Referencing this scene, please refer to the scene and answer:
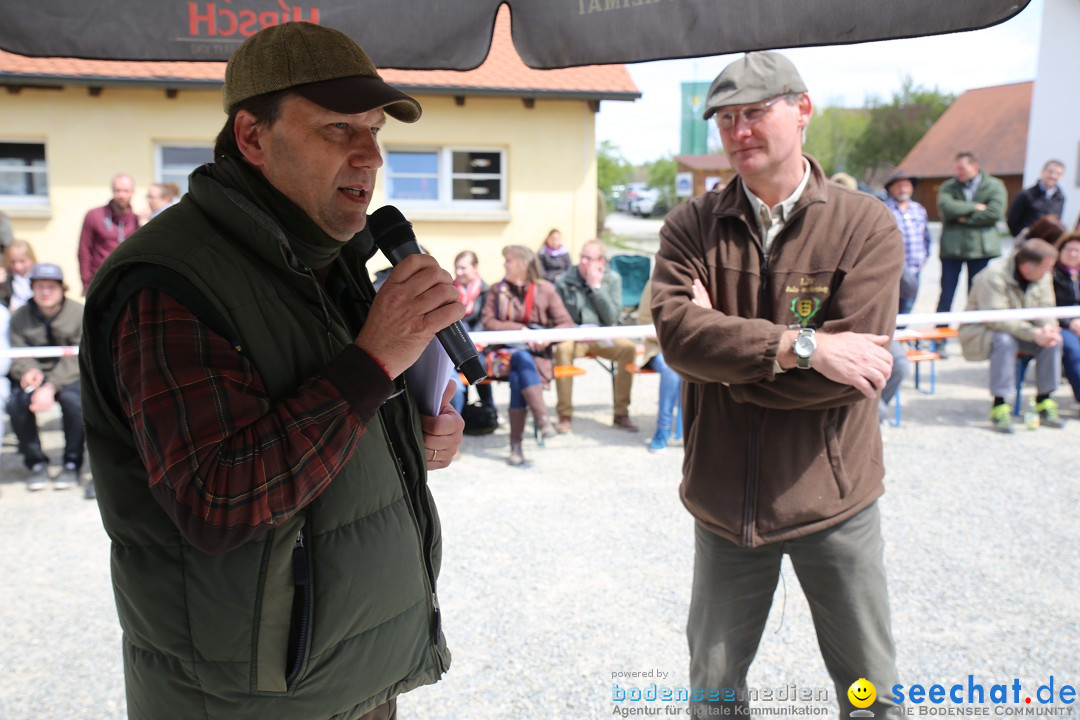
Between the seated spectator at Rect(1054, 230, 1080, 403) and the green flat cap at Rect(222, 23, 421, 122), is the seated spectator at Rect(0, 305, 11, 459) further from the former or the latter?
the seated spectator at Rect(1054, 230, 1080, 403)

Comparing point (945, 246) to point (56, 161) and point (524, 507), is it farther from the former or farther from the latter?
point (56, 161)

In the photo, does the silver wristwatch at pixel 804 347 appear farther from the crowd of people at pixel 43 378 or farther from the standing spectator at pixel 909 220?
the standing spectator at pixel 909 220

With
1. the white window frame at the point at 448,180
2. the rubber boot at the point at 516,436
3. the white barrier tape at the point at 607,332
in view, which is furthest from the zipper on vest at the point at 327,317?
the white window frame at the point at 448,180

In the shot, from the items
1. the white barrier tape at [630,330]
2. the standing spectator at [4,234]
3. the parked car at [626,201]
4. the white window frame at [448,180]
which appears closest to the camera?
the white barrier tape at [630,330]

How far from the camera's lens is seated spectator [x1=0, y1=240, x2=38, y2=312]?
787cm

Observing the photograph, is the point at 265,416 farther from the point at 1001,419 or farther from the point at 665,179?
the point at 665,179

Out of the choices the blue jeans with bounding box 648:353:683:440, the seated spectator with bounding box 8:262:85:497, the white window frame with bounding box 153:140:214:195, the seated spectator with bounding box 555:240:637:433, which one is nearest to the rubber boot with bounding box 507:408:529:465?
the seated spectator with bounding box 555:240:637:433

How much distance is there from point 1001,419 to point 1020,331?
797mm

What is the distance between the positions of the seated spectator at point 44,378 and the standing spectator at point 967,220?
9.35 metres

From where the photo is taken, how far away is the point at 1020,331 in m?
7.62

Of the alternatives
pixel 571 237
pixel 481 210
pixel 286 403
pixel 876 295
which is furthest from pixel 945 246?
pixel 286 403

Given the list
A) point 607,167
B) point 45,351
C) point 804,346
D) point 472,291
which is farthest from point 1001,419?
point 607,167

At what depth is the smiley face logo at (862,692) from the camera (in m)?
2.46

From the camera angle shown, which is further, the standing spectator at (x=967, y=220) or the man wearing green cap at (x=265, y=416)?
the standing spectator at (x=967, y=220)
